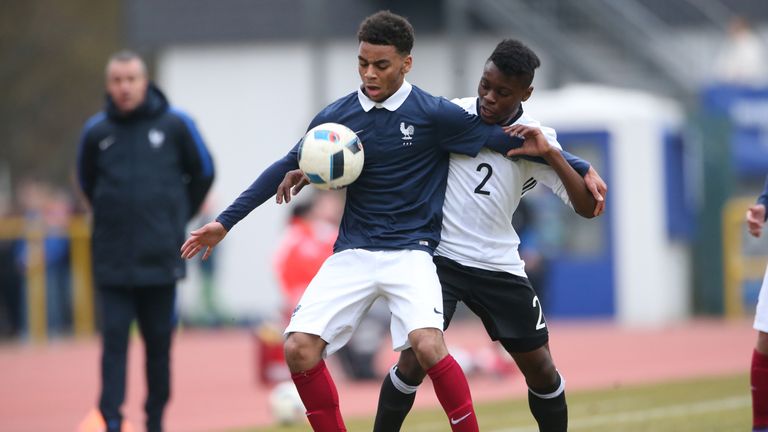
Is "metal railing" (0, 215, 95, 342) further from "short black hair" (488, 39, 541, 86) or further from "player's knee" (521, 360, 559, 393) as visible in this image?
"short black hair" (488, 39, 541, 86)

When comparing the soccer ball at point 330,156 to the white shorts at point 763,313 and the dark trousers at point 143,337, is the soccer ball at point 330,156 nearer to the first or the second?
the white shorts at point 763,313

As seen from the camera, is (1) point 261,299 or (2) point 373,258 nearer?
(2) point 373,258

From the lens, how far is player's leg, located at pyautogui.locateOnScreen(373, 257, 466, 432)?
7.40 m

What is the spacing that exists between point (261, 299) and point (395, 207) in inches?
703

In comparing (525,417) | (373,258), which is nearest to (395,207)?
(373,258)

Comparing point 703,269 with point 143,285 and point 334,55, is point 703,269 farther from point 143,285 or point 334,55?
point 143,285

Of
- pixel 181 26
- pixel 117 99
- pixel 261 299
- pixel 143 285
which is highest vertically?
pixel 181 26

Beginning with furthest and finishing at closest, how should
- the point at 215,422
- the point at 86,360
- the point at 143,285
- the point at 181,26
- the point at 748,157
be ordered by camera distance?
the point at 181,26, the point at 748,157, the point at 86,360, the point at 215,422, the point at 143,285

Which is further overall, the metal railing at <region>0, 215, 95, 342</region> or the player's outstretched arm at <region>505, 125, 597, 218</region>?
the metal railing at <region>0, 215, 95, 342</region>

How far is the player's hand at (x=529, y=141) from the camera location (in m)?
7.05

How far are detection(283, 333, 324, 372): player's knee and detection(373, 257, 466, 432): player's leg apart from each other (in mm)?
548

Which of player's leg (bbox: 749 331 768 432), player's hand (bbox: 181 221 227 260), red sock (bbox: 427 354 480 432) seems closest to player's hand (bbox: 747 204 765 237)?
player's leg (bbox: 749 331 768 432)

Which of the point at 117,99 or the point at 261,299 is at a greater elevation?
the point at 117,99

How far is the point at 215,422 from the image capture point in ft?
39.4
